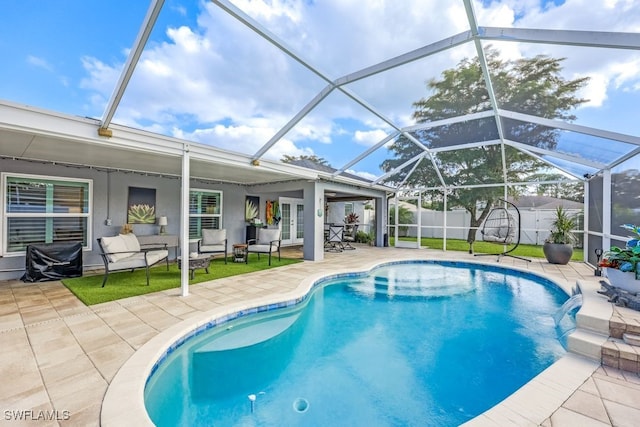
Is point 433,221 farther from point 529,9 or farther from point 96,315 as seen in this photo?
point 96,315

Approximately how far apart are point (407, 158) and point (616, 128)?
16.8ft

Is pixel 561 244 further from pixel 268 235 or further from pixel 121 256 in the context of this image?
pixel 121 256

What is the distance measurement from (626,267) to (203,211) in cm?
974

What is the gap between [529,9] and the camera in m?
3.36

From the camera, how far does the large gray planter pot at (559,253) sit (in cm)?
766

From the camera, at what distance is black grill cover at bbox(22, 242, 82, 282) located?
5.34 meters

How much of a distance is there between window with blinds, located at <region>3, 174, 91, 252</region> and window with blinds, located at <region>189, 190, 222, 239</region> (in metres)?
2.67

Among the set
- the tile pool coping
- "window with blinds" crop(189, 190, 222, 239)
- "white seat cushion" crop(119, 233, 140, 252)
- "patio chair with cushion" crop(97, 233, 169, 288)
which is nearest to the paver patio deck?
the tile pool coping

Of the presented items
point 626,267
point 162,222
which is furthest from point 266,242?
point 626,267

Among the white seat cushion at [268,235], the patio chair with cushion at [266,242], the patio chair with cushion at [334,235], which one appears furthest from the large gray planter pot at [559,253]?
the white seat cushion at [268,235]

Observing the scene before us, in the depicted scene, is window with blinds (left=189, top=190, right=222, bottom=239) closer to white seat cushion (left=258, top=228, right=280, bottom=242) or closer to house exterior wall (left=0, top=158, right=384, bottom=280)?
house exterior wall (left=0, top=158, right=384, bottom=280)

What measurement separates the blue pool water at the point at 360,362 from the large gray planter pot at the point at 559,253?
9.19 feet

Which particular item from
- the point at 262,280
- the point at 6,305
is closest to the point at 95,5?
the point at 6,305

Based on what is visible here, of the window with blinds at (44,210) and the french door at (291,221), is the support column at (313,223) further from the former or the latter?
the window with blinds at (44,210)
